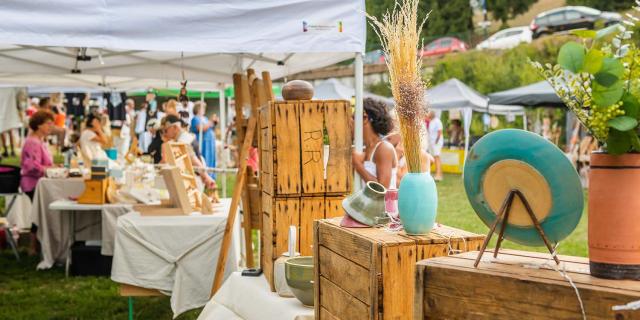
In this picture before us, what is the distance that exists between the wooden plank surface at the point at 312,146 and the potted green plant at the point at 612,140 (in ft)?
4.68

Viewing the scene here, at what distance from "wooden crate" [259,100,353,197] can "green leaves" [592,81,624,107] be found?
57.1 inches

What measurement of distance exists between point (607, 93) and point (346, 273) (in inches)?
34.5

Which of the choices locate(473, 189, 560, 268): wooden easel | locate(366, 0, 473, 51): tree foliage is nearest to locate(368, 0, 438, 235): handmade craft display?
locate(473, 189, 560, 268): wooden easel

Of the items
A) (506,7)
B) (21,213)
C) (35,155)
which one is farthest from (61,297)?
(506,7)

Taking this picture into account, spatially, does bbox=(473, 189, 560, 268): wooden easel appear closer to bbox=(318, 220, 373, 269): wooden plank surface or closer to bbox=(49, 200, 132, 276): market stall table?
bbox=(318, 220, 373, 269): wooden plank surface

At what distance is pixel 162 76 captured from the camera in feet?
20.0

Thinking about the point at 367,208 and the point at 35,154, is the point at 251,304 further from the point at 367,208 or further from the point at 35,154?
the point at 35,154

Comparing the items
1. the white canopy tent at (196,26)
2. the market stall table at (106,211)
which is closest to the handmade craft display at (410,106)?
the white canopy tent at (196,26)

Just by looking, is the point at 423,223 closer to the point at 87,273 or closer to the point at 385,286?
the point at 385,286

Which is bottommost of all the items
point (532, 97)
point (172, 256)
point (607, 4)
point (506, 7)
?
point (172, 256)

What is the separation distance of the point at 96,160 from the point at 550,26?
21.8 m

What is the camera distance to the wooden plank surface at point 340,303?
171 cm

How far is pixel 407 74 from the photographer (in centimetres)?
172

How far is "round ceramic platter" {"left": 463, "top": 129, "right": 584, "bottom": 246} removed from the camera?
1.28 metres
